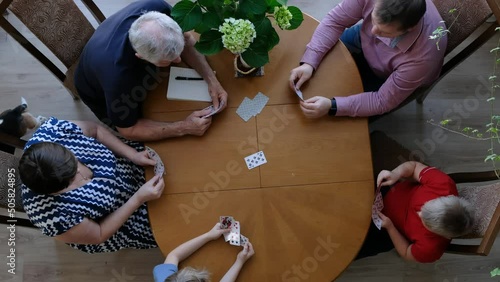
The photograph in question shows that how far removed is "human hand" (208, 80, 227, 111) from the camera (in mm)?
2070

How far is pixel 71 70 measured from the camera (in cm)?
240

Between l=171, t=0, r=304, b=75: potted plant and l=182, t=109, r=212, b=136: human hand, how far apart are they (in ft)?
0.94

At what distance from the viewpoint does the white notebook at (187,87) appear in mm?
2113

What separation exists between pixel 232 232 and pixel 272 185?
28cm

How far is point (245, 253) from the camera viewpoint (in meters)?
1.95

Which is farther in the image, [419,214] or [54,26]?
[54,26]

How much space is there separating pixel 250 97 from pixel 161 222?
0.71 meters

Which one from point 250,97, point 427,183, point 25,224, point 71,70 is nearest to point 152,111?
point 250,97

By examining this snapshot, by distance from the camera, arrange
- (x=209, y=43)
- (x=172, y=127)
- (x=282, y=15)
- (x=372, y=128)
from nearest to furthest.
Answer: (x=282, y=15) < (x=209, y=43) < (x=172, y=127) < (x=372, y=128)

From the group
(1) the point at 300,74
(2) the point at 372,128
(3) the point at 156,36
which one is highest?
(3) the point at 156,36

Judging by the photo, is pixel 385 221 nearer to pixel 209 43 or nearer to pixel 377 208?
pixel 377 208

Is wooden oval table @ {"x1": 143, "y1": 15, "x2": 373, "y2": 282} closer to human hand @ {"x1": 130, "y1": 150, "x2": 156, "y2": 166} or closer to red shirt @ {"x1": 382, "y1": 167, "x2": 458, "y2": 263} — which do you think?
human hand @ {"x1": 130, "y1": 150, "x2": 156, "y2": 166}

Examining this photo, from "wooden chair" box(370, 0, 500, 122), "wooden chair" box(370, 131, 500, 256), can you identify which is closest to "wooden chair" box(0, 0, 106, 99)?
"wooden chair" box(370, 131, 500, 256)

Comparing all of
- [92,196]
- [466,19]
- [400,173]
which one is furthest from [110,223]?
[466,19]
